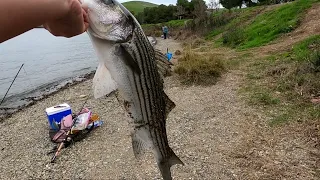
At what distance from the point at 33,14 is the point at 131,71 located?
3.85 ft

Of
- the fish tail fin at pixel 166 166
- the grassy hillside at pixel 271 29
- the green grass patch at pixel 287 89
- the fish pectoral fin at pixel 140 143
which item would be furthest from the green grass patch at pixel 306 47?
the fish pectoral fin at pixel 140 143

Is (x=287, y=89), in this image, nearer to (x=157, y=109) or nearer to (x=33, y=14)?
(x=157, y=109)

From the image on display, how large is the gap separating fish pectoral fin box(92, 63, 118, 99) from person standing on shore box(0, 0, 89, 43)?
0.83m

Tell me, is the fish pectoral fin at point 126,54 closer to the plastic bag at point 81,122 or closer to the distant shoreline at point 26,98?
the plastic bag at point 81,122

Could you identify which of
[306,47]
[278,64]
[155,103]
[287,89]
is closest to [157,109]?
[155,103]

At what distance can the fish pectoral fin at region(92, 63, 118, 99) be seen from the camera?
2.59m

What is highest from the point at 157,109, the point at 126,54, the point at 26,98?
the point at 126,54

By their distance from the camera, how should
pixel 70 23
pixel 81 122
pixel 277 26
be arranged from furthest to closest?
pixel 277 26, pixel 81 122, pixel 70 23

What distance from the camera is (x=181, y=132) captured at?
902 centimetres

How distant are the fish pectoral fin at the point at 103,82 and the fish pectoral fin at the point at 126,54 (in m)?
0.22

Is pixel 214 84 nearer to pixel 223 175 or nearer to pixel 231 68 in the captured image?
pixel 231 68

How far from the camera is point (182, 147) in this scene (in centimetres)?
799

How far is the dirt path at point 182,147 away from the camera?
6762 mm

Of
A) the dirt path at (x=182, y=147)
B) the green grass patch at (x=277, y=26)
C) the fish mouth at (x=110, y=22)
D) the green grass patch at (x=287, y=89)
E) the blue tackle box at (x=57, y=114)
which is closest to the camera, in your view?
the fish mouth at (x=110, y=22)
